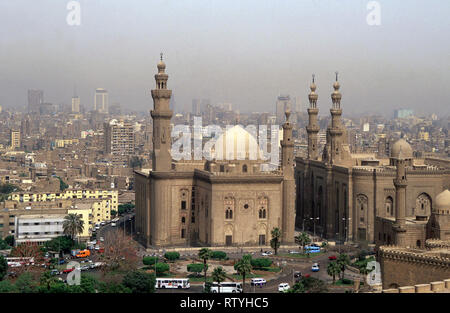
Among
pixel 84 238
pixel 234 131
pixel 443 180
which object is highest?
pixel 234 131

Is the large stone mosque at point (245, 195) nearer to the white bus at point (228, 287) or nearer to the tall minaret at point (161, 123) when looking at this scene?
the tall minaret at point (161, 123)

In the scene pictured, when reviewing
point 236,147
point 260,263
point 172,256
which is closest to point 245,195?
point 236,147

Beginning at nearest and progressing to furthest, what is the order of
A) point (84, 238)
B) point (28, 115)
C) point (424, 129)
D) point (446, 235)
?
1. point (446, 235)
2. point (84, 238)
3. point (424, 129)
4. point (28, 115)

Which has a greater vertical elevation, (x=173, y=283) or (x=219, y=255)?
(x=219, y=255)

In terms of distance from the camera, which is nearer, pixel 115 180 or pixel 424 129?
pixel 115 180

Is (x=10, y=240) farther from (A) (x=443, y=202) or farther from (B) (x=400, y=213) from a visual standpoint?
(A) (x=443, y=202)
